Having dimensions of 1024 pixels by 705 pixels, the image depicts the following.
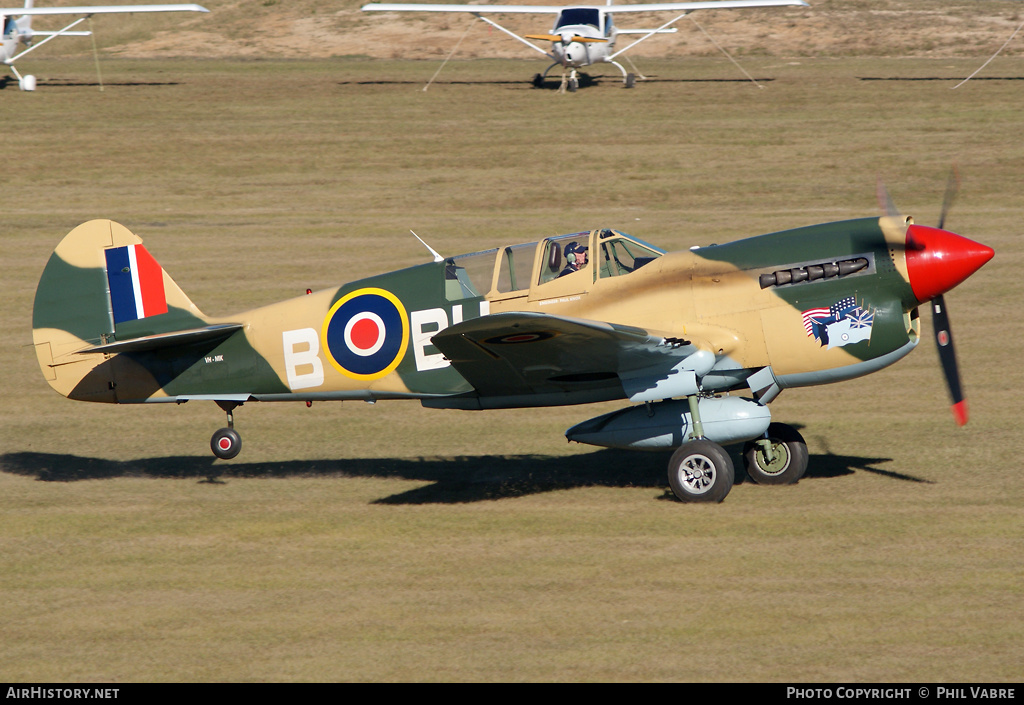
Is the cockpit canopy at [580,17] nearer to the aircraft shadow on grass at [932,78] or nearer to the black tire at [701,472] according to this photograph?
the aircraft shadow on grass at [932,78]

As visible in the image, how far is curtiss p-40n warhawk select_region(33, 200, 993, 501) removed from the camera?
367 inches

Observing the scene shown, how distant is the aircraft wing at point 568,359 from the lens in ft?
29.5

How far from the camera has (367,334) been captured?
1041cm

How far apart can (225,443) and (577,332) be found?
3928 millimetres

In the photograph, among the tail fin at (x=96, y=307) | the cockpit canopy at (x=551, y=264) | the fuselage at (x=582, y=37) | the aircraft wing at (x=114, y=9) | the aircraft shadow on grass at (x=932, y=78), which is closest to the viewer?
the cockpit canopy at (x=551, y=264)

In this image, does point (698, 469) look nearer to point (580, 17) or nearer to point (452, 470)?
point (452, 470)

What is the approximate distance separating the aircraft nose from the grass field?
1.96 m

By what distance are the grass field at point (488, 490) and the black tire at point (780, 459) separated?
0.64 feet

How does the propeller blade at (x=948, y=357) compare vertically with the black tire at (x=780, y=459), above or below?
above

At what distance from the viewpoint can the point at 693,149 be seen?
25.9 meters

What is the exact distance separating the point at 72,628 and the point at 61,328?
4196 mm

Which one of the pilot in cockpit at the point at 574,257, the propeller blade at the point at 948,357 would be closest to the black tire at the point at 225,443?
the pilot in cockpit at the point at 574,257

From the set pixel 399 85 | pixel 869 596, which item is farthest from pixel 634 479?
pixel 399 85

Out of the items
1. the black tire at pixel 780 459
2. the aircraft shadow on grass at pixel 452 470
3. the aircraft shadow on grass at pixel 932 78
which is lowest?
the aircraft shadow on grass at pixel 452 470
